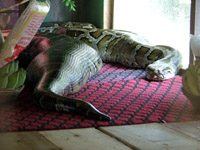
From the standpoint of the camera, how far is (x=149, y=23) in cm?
327

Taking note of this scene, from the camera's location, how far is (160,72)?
93.4 inches

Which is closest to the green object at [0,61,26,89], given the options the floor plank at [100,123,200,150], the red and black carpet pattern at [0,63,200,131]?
the red and black carpet pattern at [0,63,200,131]

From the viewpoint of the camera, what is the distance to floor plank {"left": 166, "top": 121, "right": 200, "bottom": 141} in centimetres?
119

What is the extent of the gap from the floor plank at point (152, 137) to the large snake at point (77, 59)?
0.54ft

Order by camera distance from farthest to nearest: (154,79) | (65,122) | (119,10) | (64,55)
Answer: (119,10) → (154,79) → (64,55) → (65,122)

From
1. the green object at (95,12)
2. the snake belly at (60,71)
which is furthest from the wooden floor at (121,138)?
the green object at (95,12)

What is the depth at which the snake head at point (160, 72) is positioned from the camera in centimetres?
235

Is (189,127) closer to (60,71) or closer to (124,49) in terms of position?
(60,71)

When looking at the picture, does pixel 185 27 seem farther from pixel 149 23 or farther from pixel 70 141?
pixel 70 141

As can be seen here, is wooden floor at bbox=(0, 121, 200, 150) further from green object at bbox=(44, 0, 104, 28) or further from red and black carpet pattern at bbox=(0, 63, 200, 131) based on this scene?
green object at bbox=(44, 0, 104, 28)

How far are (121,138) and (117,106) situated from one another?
1.74ft

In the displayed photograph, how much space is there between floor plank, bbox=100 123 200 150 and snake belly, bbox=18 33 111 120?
0.16 meters

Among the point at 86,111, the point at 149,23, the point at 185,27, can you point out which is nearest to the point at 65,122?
the point at 86,111

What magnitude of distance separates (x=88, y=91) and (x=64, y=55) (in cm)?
30
